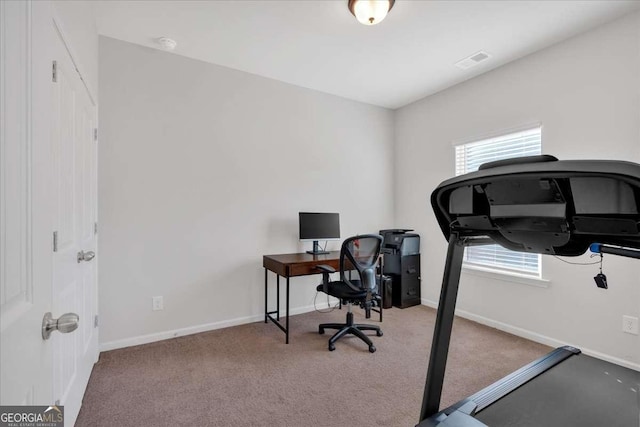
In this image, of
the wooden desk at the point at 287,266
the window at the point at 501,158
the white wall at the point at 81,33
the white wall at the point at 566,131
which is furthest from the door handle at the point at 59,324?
the white wall at the point at 566,131

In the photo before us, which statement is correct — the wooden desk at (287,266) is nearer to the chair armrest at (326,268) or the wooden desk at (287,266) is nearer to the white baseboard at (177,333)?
the chair armrest at (326,268)

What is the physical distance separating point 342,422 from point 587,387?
145 centimetres

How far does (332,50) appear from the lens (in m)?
2.95

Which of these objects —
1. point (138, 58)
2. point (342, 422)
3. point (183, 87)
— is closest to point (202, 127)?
point (183, 87)

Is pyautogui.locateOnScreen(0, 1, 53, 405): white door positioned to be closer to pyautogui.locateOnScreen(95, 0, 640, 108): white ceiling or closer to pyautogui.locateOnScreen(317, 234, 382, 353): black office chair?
pyautogui.locateOnScreen(95, 0, 640, 108): white ceiling

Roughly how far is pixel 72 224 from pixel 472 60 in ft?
11.9

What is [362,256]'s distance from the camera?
9.31 feet

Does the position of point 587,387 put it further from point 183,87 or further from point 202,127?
point 183,87

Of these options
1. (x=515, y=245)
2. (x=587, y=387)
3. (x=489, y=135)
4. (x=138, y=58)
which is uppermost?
(x=138, y=58)

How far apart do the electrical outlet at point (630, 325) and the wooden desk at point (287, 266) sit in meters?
2.35

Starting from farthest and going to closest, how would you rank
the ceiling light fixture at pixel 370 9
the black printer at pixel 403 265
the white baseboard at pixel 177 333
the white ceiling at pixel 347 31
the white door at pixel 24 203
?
the black printer at pixel 403 265
the white baseboard at pixel 177 333
the white ceiling at pixel 347 31
the ceiling light fixture at pixel 370 9
the white door at pixel 24 203

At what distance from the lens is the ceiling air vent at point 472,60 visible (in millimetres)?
2996

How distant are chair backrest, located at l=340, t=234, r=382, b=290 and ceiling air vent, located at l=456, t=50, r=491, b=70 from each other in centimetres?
202

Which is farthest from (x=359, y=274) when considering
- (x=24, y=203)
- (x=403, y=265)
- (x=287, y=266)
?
(x=24, y=203)
